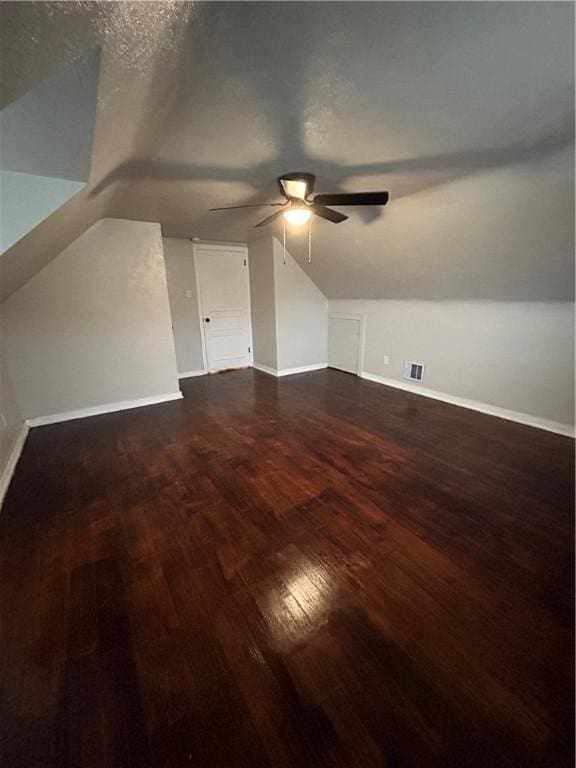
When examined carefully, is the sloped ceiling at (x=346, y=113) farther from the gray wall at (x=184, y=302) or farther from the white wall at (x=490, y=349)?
the gray wall at (x=184, y=302)

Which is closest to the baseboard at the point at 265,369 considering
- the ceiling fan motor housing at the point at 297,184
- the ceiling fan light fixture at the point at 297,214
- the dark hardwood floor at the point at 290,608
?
the dark hardwood floor at the point at 290,608

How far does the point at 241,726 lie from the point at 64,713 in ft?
1.96

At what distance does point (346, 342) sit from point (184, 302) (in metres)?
2.66

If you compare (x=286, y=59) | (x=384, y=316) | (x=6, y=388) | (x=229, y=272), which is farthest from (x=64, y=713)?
(x=229, y=272)

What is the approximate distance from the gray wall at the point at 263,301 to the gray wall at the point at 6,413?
319 cm

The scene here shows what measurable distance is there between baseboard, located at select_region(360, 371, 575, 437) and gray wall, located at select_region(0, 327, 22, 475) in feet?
13.9

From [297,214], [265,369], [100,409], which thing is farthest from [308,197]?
[100,409]

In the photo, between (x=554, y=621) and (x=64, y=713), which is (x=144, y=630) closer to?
(x=64, y=713)

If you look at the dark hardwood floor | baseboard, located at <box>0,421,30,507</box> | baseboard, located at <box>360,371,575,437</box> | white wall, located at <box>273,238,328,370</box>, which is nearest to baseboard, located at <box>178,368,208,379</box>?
white wall, located at <box>273,238,328,370</box>

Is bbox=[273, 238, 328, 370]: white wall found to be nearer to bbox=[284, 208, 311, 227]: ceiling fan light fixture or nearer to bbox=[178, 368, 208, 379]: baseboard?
bbox=[178, 368, 208, 379]: baseboard

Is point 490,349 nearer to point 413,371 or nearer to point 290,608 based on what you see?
point 413,371

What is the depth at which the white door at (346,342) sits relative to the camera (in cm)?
475

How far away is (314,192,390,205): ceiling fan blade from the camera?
6.81 feet

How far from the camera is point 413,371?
410 cm
